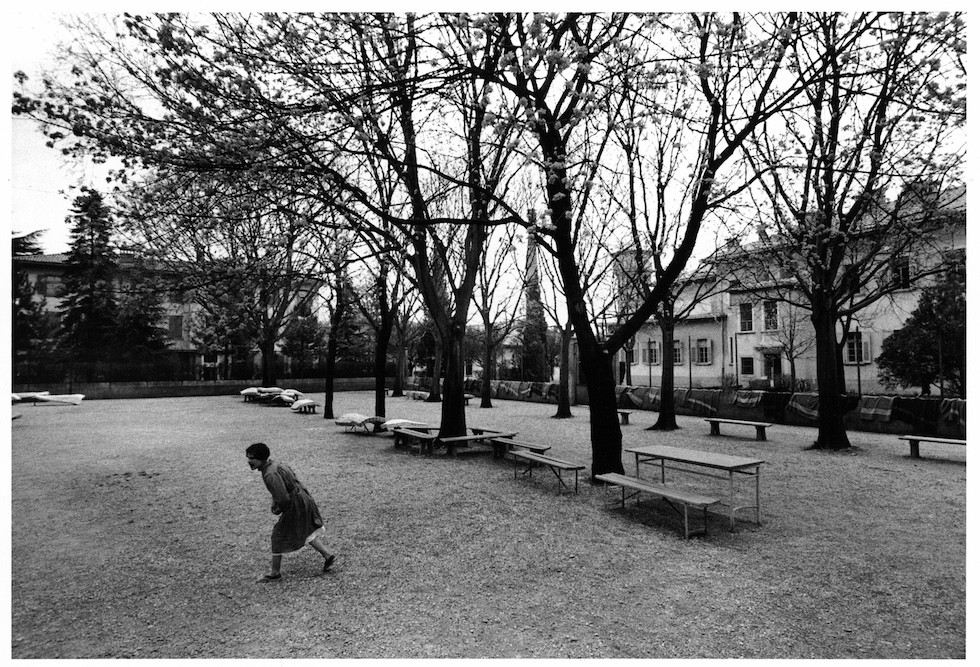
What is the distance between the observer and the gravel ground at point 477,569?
13.7 feet

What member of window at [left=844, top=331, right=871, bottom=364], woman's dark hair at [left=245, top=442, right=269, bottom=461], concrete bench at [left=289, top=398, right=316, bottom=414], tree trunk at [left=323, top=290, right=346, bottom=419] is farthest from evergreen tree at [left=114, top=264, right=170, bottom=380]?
A: window at [left=844, top=331, right=871, bottom=364]

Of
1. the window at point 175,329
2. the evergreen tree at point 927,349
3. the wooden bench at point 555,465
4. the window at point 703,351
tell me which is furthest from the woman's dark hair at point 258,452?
the window at point 703,351

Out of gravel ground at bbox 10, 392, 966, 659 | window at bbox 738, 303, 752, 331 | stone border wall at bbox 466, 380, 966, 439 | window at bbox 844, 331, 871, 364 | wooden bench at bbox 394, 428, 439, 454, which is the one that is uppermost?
window at bbox 738, 303, 752, 331

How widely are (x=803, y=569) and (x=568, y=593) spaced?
7.65ft

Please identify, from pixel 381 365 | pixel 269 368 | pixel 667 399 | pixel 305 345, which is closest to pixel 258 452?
pixel 381 365

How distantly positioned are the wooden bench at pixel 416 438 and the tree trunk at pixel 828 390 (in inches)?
344

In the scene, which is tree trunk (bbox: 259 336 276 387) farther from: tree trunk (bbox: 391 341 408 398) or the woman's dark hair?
the woman's dark hair

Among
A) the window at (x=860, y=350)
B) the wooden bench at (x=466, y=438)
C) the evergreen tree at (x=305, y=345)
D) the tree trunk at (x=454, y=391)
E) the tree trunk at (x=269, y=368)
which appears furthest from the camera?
the evergreen tree at (x=305, y=345)

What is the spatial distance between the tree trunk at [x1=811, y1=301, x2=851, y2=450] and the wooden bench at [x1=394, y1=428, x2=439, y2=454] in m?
8.73

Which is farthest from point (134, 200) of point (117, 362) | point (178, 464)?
point (117, 362)

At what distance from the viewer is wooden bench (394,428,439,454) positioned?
12.3 metres

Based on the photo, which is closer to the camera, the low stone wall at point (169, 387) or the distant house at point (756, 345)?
the low stone wall at point (169, 387)

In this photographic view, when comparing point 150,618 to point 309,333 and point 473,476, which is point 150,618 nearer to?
point 473,476

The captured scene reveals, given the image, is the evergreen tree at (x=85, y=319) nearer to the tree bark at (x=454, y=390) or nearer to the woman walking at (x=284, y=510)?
the tree bark at (x=454, y=390)
